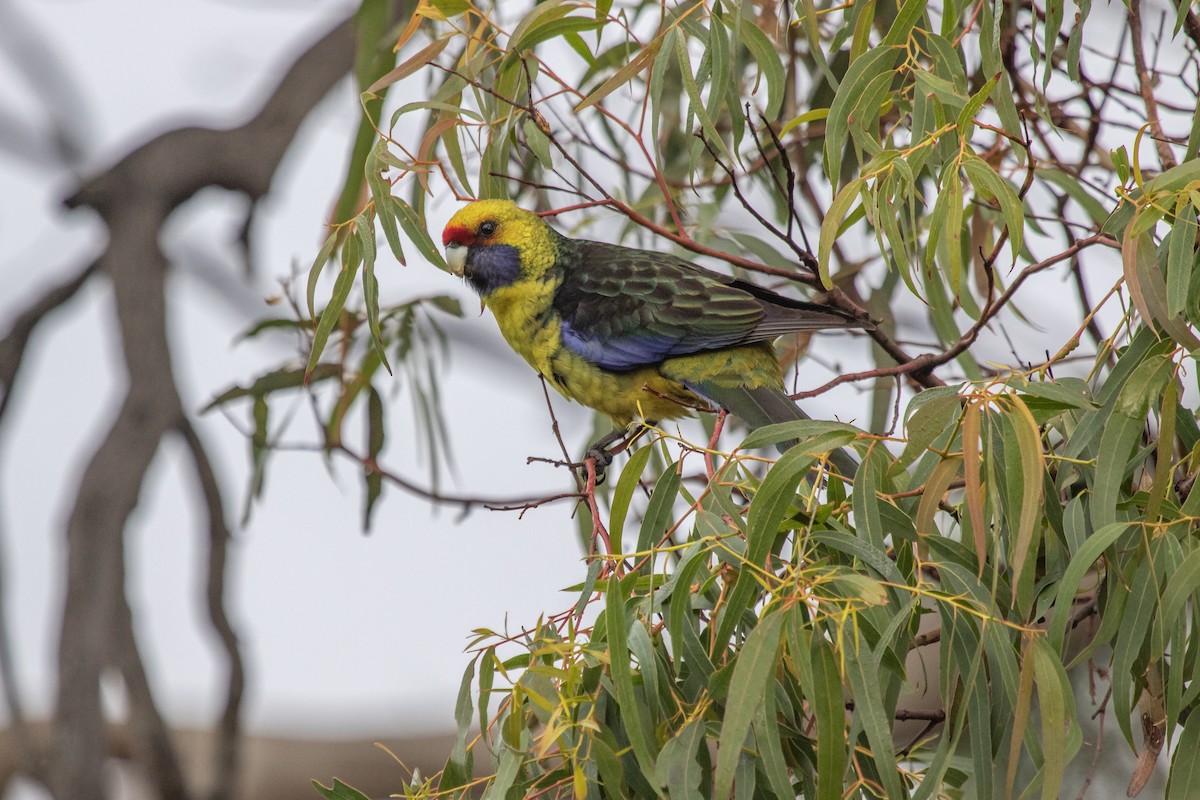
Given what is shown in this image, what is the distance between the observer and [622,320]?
2074 millimetres

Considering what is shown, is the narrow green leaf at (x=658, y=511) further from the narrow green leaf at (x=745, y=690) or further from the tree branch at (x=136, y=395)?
the tree branch at (x=136, y=395)

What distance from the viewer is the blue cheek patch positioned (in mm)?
2227

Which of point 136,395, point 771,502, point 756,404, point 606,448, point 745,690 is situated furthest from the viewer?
point 136,395

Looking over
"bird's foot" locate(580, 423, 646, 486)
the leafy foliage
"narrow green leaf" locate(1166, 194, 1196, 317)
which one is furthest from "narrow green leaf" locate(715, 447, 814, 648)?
"bird's foot" locate(580, 423, 646, 486)

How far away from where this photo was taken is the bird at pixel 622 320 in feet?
6.55

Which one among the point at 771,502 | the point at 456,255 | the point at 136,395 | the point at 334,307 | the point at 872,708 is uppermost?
the point at 456,255

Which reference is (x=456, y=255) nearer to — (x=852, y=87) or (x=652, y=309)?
(x=652, y=309)

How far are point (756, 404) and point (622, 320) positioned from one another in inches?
10.9

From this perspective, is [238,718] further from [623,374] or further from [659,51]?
[659,51]

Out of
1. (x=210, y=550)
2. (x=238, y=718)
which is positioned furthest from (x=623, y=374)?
(x=238, y=718)

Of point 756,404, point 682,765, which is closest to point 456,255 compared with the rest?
point 756,404

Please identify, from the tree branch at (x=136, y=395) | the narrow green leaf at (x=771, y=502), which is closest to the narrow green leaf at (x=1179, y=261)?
the narrow green leaf at (x=771, y=502)

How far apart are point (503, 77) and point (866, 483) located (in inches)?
33.8

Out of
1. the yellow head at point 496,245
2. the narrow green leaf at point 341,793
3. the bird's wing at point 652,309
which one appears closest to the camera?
the narrow green leaf at point 341,793
